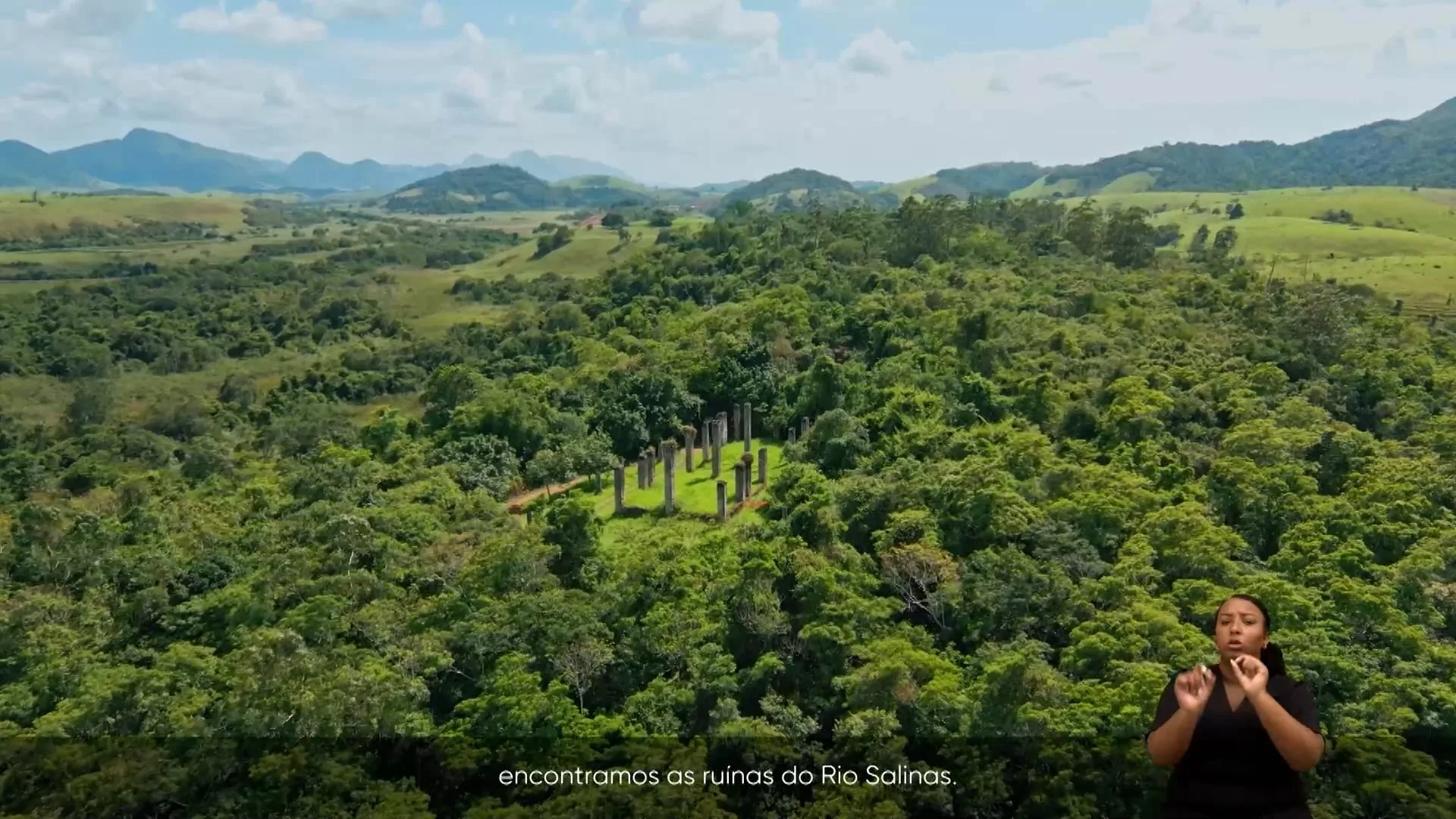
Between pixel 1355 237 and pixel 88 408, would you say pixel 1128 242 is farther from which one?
pixel 88 408

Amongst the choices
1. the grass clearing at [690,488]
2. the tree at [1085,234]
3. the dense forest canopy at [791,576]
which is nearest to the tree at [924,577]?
the dense forest canopy at [791,576]

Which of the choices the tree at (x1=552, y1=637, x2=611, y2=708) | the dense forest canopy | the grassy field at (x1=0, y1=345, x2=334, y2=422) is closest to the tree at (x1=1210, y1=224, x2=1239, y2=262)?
the dense forest canopy

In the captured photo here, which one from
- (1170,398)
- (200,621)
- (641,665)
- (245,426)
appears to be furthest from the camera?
(245,426)

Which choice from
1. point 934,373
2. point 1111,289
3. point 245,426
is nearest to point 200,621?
point 934,373

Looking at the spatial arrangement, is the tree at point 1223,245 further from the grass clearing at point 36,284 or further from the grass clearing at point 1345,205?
the grass clearing at point 36,284

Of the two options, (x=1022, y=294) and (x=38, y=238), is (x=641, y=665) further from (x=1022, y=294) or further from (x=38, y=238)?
(x=38, y=238)

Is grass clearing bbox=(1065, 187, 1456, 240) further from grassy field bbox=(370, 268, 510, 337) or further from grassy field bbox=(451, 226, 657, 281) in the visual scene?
grassy field bbox=(370, 268, 510, 337)
